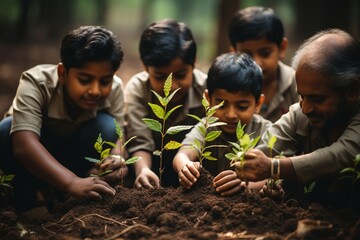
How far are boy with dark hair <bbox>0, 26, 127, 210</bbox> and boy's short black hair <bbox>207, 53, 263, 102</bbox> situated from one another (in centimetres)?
86

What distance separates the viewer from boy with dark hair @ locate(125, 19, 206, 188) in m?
4.47

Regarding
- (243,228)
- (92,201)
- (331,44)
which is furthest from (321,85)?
(92,201)

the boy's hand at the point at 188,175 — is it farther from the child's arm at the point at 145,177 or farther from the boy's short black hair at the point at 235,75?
the boy's short black hair at the point at 235,75

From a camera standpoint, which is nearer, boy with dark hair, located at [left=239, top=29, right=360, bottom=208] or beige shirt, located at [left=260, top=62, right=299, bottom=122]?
boy with dark hair, located at [left=239, top=29, right=360, bottom=208]

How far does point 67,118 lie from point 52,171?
783 mm

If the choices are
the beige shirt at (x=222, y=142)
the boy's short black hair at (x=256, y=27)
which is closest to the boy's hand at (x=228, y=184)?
the beige shirt at (x=222, y=142)

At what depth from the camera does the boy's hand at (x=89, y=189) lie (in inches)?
130

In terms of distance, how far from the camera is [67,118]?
4266mm

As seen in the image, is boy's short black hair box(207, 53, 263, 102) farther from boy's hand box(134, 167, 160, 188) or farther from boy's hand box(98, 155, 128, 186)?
boy's hand box(98, 155, 128, 186)

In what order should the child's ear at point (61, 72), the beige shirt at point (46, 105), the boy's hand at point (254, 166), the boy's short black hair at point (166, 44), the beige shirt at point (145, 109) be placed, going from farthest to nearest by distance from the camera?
the beige shirt at point (145, 109) < the boy's short black hair at point (166, 44) < the child's ear at point (61, 72) < the beige shirt at point (46, 105) < the boy's hand at point (254, 166)

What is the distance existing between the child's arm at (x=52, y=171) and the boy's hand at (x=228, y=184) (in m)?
0.76

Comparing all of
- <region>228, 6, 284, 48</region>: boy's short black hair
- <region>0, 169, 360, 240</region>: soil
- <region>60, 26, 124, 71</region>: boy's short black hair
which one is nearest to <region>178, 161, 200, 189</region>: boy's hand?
<region>0, 169, 360, 240</region>: soil

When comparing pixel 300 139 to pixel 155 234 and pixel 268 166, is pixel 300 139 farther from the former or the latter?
pixel 155 234

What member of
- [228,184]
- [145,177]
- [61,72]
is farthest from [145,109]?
[228,184]
